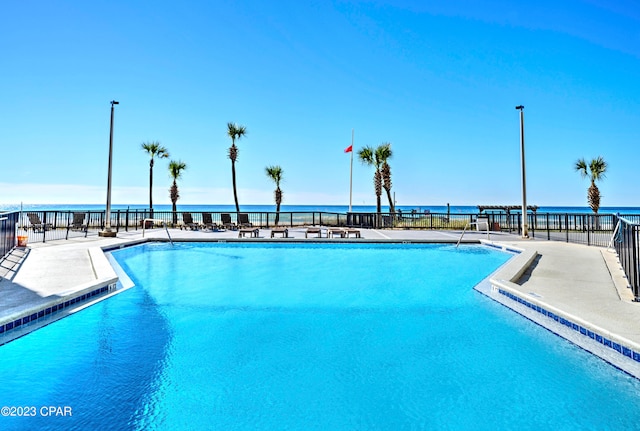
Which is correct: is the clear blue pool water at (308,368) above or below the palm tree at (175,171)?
below

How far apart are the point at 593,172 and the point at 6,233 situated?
24212 mm

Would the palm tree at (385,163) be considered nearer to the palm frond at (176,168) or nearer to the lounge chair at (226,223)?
the lounge chair at (226,223)

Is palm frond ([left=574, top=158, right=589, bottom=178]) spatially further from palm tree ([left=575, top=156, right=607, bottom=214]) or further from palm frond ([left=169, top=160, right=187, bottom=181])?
palm frond ([left=169, top=160, right=187, bottom=181])

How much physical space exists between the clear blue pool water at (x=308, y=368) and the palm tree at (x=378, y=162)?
1499 centimetres

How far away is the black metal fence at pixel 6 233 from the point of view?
20.6 ft

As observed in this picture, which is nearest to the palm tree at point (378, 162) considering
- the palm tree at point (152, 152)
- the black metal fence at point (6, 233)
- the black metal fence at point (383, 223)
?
the black metal fence at point (383, 223)

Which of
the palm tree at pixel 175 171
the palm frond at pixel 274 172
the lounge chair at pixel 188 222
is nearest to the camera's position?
the lounge chair at pixel 188 222

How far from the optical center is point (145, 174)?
2294 centimetres

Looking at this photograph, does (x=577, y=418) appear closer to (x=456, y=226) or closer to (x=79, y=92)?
(x=456, y=226)

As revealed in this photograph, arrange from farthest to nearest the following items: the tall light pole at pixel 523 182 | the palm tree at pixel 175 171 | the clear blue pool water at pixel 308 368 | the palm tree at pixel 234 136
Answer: the palm tree at pixel 175 171 < the palm tree at pixel 234 136 < the tall light pole at pixel 523 182 < the clear blue pool water at pixel 308 368

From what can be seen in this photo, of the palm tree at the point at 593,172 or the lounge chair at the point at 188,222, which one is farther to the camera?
the palm tree at the point at 593,172

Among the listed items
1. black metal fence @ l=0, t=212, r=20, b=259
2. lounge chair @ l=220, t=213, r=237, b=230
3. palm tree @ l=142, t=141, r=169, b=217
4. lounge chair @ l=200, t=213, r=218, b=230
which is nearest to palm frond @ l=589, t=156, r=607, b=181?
lounge chair @ l=220, t=213, r=237, b=230

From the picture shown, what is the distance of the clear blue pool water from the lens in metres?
2.25

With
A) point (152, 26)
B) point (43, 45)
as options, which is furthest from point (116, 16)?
point (43, 45)
